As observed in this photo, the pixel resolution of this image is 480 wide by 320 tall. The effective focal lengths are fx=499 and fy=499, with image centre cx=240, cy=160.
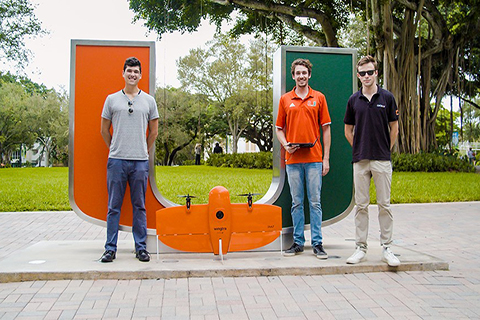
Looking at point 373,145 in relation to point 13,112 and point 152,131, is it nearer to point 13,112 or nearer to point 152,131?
point 152,131

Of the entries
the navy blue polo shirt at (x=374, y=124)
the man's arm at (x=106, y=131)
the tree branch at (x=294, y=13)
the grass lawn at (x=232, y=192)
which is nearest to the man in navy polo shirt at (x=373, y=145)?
the navy blue polo shirt at (x=374, y=124)

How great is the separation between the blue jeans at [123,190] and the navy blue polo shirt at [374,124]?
2.14 metres

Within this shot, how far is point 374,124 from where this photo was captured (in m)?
4.77

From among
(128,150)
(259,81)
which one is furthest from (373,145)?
(259,81)

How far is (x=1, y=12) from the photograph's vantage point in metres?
22.9

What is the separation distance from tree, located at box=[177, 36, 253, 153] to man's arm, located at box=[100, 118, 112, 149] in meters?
21.3

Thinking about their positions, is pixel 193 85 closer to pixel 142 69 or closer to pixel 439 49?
pixel 439 49

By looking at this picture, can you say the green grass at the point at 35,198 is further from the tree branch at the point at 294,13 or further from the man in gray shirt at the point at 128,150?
the tree branch at the point at 294,13

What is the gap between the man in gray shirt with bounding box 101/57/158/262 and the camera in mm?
4844

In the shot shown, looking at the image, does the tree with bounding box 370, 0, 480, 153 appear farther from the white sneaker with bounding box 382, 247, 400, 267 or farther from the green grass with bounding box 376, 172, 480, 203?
the white sneaker with bounding box 382, 247, 400, 267

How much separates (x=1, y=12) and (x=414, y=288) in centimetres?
2383

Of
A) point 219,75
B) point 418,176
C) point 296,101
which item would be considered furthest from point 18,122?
point 296,101

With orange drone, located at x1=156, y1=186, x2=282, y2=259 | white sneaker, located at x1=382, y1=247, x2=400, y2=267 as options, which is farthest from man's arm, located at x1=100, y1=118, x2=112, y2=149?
white sneaker, located at x1=382, y1=247, x2=400, y2=267

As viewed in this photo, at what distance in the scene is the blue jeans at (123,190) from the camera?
4855 millimetres
